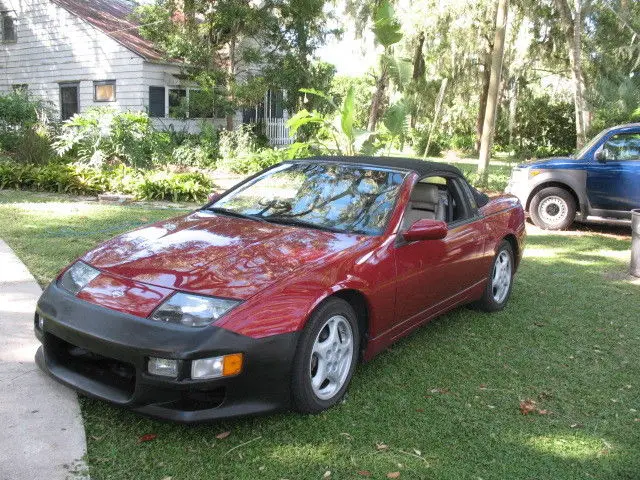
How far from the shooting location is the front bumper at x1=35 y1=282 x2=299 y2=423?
3107 millimetres

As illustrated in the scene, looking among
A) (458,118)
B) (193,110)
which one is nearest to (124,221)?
(193,110)

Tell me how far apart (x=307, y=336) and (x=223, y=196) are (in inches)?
76.7

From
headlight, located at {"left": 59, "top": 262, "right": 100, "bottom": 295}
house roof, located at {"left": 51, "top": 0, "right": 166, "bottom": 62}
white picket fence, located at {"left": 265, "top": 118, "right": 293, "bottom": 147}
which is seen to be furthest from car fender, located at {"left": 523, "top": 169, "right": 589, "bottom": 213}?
white picket fence, located at {"left": 265, "top": 118, "right": 293, "bottom": 147}

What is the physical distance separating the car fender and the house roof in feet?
43.1

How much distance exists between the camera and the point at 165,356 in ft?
10.1

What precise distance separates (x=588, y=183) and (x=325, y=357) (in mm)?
8021

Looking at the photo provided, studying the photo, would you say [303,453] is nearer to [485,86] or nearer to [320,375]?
[320,375]

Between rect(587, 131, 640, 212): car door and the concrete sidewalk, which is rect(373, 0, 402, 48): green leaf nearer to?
rect(587, 131, 640, 212): car door

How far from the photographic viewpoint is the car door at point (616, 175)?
388 inches

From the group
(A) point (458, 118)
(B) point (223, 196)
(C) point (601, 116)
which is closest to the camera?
(B) point (223, 196)

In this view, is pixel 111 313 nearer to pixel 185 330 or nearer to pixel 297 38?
pixel 185 330

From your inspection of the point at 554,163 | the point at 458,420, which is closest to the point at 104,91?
the point at 554,163

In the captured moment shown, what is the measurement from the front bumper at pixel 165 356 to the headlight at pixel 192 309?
2.1 inches

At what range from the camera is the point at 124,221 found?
9.09 metres
